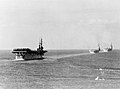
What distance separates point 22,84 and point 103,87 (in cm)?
1343

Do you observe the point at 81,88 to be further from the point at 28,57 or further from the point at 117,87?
the point at 28,57

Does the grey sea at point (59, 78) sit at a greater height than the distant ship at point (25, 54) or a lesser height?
lesser

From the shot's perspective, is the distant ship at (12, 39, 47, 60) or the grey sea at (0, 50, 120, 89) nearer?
the grey sea at (0, 50, 120, 89)

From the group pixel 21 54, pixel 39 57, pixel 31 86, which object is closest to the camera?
pixel 31 86

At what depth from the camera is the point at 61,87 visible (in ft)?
137

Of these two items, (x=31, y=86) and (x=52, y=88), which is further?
(x=31, y=86)

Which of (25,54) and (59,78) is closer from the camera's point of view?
(59,78)

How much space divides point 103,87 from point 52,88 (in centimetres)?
773

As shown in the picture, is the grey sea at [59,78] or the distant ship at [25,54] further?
the distant ship at [25,54]

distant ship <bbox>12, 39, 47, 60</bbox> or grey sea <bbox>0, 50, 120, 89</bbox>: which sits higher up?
distant ship <bbox>12, 39, 47, 60</bbox>

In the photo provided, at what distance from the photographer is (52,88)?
4100 cm

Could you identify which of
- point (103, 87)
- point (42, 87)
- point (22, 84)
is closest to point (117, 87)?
point (103, 87)

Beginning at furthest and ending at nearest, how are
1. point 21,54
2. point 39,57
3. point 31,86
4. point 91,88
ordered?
point 39,57 < point 21,54 < point 31,86 < point 91,88

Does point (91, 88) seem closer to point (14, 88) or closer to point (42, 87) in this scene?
point (42, 87)
